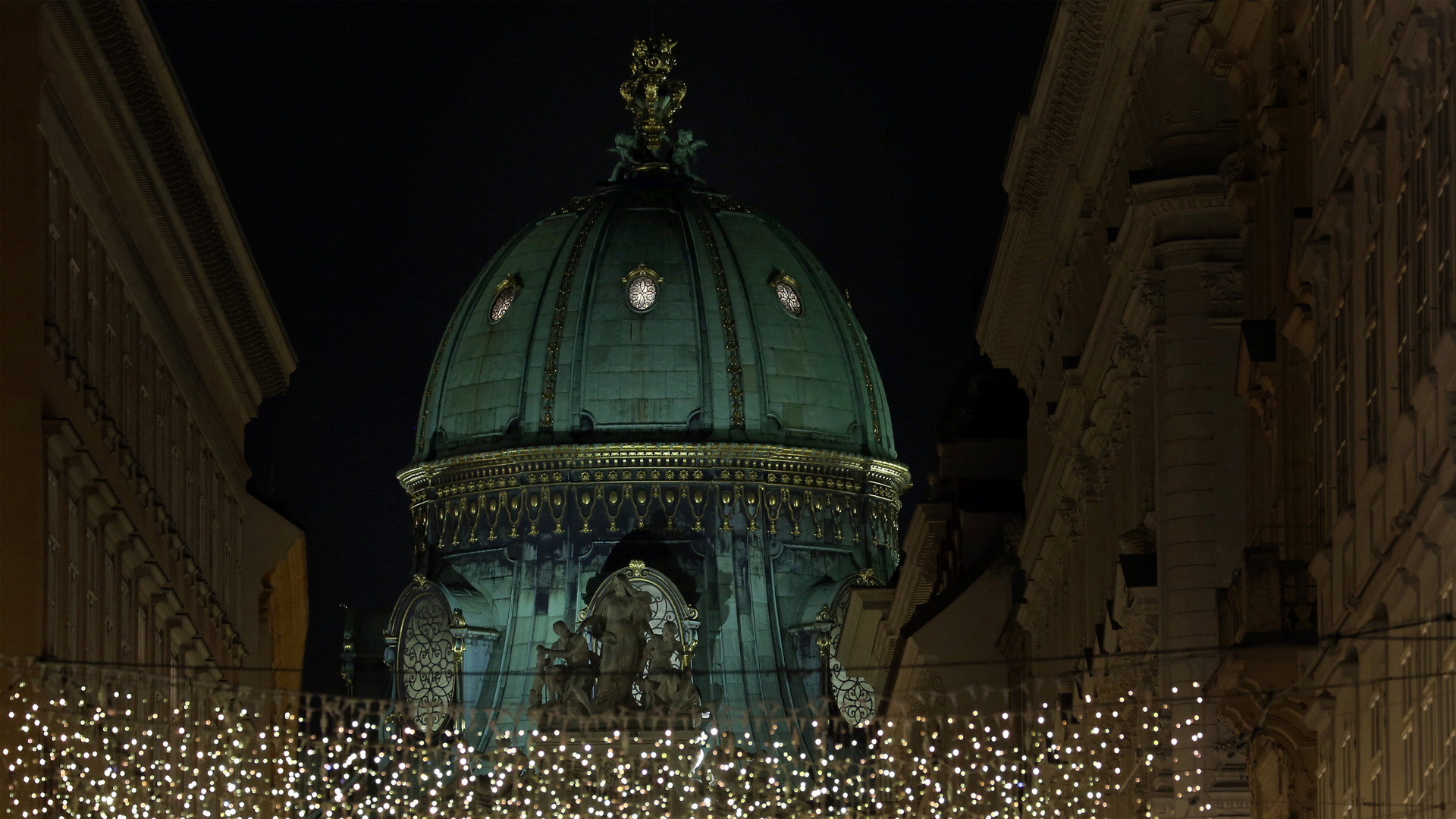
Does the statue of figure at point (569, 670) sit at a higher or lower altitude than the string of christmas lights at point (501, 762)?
higher

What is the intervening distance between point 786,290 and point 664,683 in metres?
17.2

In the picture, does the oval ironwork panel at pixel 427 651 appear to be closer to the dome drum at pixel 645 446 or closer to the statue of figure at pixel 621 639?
the dome drum at pixel 645 446

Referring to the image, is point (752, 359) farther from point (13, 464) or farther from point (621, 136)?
point (13, 464)

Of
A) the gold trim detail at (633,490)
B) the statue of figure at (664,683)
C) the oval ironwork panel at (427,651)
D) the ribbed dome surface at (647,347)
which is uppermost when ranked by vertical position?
the ribbed dome surface at (647,347)

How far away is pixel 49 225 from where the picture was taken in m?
43.0

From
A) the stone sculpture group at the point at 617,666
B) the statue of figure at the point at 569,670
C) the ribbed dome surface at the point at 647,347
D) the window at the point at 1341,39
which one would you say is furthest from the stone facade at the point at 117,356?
the ribbed dome surface at the point at 647,347

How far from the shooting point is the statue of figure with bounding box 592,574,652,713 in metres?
84.3

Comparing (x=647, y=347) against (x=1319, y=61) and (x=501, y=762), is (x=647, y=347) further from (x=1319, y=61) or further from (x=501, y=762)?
(x=1319, y=61)

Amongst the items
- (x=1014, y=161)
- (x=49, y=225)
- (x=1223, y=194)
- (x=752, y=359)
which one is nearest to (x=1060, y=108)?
(x=1014, y=161)

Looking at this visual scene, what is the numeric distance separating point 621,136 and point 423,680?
51.3 feet

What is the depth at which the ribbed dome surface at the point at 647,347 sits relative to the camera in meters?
98.7

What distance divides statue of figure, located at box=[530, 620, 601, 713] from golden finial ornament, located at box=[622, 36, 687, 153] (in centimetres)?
1979

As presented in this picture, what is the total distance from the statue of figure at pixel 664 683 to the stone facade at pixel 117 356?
17.1m

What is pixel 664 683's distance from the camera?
84125 mm
